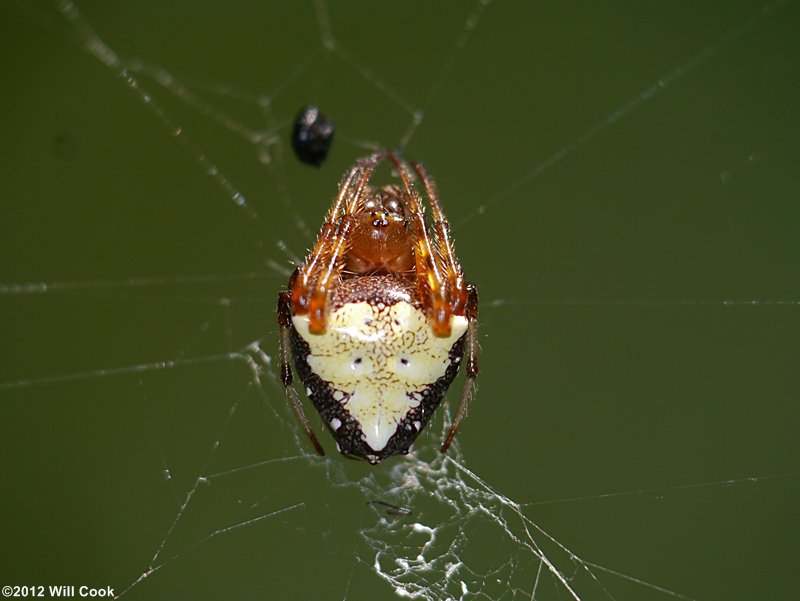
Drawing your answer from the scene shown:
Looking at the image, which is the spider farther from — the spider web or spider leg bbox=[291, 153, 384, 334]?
the spider web

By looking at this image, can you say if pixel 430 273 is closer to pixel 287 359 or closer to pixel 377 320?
pixel 377 320

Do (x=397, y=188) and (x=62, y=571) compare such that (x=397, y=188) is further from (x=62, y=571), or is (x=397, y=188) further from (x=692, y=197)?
(x=62, y=571)

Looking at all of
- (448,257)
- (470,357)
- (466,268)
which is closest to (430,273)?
(448,257)

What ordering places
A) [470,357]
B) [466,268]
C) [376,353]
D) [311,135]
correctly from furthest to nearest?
[466,268]
[311,135]
[470,357]
[376,353]

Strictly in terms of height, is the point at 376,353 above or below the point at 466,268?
below

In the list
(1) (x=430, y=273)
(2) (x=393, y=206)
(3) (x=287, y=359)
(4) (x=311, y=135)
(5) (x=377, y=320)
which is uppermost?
(4) (x=311, y=135)

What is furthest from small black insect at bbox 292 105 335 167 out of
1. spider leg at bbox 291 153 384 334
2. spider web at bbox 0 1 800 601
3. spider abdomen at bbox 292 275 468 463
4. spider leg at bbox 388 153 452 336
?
spider abdomen at bbox 292 275 468 463

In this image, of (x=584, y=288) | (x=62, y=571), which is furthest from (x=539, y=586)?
(x=62, y=571)
